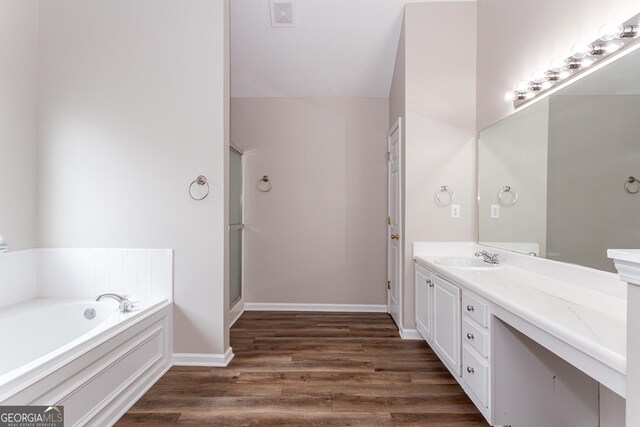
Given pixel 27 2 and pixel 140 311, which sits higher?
pixel 27 2

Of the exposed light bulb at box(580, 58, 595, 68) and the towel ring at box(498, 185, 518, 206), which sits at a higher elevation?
the exposed light bulb at box(580, 58, 595, 68)

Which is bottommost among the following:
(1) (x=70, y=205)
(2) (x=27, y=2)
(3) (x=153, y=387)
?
(3) (x=153, y=387)

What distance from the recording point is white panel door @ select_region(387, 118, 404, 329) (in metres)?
3.04

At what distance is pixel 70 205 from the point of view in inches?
94.2

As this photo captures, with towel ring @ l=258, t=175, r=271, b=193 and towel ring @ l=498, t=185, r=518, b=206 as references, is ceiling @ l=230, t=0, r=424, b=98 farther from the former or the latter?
towel ring @ l=498, t=185, r=518, b=206

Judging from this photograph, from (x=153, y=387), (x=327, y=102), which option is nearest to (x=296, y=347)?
(x=153, y=387)

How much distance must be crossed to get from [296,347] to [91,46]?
2.86 m

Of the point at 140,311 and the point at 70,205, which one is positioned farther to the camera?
the point at 70,205

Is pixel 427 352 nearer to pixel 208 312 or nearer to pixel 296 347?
pixel 296 347

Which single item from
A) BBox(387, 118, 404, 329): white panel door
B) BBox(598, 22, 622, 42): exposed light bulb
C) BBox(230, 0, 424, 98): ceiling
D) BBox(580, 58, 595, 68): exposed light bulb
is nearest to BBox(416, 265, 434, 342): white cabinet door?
BBox(387, 118, 404, 329): white panel door

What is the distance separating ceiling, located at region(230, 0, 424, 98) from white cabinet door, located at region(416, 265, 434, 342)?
2158mm

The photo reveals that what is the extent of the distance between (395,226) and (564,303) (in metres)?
1.90

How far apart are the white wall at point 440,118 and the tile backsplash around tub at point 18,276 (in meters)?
3.00

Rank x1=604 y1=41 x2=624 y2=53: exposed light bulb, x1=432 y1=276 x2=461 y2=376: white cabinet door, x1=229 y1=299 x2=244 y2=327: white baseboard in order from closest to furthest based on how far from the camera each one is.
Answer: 1. x1=604 y1=41 x2=624 y2=53: exposed light bulb
2. x1=432 y1=276 x2=461 y2=376: white cabinet door
3. x1=229 y1=299 x2=244 y2=327: white baseboard
